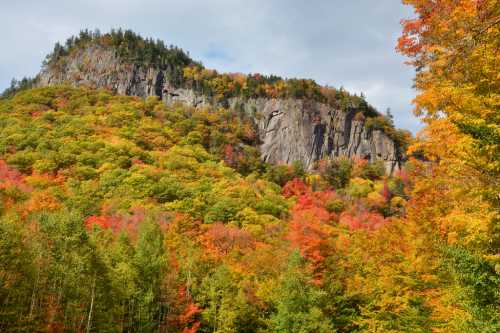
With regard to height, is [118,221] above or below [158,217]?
below

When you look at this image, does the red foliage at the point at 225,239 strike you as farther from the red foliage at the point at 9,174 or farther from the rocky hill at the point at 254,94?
the rocky hill at the point at 254,94

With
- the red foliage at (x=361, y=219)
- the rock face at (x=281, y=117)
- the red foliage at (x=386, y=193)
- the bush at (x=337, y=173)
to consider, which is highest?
the rock face at (x=281, y=117)

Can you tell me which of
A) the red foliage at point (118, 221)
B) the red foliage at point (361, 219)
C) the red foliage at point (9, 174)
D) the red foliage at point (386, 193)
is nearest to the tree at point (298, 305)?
the red foliage at point (118, 221)

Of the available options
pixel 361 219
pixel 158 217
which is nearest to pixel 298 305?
pixel 158 217

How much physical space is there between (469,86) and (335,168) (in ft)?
269

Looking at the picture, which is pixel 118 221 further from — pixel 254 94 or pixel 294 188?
pixel 254 94

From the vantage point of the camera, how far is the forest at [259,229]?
1129 centimetres

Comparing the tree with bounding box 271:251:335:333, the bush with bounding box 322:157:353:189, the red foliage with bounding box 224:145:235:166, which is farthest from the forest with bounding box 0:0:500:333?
the bush with bounding box 322:157:353:189

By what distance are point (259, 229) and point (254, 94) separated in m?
60.8

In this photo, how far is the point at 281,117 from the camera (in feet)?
332

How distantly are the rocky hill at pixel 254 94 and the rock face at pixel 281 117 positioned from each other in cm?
22

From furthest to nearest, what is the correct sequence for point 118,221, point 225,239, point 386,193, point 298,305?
point 386,193 < point 118,221 < point 225,239 < point 298,305

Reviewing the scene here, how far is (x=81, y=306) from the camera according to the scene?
2409cm

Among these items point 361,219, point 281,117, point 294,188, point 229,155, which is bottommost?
point 361,219
